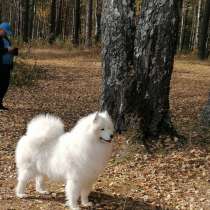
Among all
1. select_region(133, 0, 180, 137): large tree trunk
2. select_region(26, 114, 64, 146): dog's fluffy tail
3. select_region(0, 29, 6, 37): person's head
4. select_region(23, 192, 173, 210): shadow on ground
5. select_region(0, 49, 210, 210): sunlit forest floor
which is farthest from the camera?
select_region(0, 29, 6, 37): person's head

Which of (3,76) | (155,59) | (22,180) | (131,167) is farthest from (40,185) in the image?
(3,76)

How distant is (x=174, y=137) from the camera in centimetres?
865

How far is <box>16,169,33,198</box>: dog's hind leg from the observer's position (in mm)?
6434

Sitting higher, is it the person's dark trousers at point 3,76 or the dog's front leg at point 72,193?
the person's dark trousers at point 3,76

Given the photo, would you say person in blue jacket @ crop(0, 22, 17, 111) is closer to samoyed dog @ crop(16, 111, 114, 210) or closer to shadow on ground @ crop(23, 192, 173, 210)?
samoyed dog @ crop(16, 111, 114, 210)

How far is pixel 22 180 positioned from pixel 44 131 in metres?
0.83

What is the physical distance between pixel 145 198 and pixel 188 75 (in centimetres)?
1358

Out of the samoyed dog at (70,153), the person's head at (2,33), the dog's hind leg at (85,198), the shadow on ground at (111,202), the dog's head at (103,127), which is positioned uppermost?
the person's head at (2,33)

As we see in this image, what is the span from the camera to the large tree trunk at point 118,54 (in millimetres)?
8500

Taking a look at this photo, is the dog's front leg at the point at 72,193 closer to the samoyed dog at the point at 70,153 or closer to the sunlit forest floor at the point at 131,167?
the samoyed dog at the point at 70,153

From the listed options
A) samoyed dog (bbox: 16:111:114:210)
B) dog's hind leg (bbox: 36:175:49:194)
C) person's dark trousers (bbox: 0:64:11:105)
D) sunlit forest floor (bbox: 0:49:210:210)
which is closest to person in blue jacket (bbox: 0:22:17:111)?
person's dark trousers (bbox: 0:64:11:105)

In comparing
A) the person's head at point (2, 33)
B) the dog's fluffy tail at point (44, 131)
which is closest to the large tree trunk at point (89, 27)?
the person's head at point (2, 33)

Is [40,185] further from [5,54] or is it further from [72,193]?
[5,54]

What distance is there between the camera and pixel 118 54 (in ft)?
28.2
